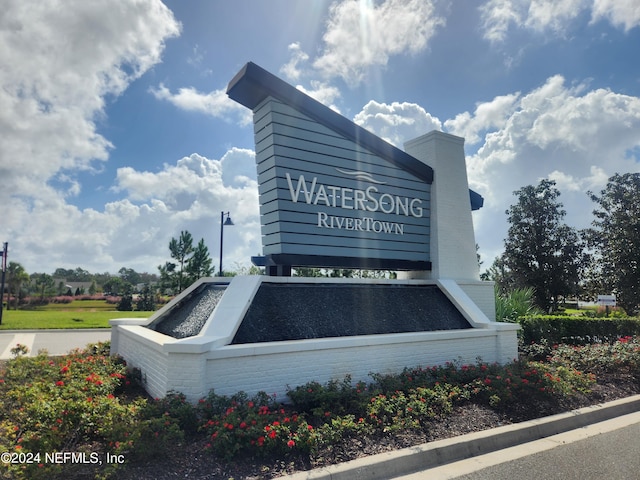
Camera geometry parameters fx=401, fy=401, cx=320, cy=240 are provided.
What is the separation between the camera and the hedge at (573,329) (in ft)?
40.0

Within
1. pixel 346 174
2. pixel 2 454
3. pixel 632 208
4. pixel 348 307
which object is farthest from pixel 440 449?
pixel 632 208

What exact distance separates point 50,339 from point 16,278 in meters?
43.5

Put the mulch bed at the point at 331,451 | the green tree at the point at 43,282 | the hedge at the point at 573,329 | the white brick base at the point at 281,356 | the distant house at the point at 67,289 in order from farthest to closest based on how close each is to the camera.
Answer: the distant house at the point at 67,289, the green tree at the point at 43,282, the hedge at the point at 573,329, the white brick base at the point at 281,356, the mulch bed at the point at 331,451

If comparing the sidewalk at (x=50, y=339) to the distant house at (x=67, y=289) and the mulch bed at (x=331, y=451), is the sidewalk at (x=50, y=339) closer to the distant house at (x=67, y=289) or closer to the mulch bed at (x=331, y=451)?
the mulch bed at (x=331, y=451)

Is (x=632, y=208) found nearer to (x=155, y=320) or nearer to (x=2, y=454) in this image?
(x=155, y=320)

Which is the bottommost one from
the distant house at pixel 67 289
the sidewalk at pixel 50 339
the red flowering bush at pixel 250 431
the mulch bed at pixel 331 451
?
the sidewalk at pixel 50 339

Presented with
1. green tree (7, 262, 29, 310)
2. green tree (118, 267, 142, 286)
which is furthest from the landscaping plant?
green tree (118, 267, 142, 286)

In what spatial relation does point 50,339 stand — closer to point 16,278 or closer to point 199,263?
point 199,263

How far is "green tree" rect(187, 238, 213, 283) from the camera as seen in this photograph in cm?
3544

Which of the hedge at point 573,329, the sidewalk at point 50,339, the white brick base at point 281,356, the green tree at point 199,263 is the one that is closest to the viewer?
the white brick base at point 281,356

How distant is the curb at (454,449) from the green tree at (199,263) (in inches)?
1279

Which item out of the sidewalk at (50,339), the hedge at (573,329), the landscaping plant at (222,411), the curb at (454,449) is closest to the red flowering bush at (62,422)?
the landscaping plant at (222,411)

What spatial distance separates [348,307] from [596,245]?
25511 mm

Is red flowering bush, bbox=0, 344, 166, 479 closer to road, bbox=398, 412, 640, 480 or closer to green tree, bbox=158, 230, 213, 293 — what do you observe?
road, bbox=398, 412, 640, 480
